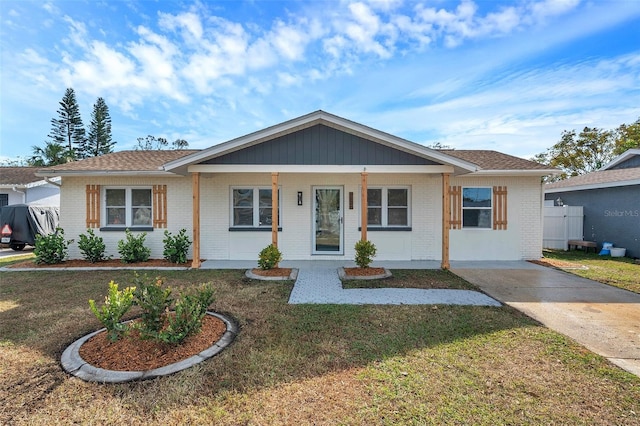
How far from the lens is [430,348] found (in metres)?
A: 3.74

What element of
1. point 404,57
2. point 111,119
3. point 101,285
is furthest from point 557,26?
point 111,119

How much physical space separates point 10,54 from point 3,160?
42628 millimetres

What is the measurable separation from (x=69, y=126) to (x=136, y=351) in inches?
1649

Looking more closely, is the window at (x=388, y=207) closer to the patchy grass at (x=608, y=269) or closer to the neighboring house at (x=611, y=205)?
the patchy grass at (x=608, y=269)

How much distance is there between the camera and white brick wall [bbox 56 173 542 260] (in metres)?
9.69

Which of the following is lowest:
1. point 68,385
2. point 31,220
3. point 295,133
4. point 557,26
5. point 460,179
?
point 68,385

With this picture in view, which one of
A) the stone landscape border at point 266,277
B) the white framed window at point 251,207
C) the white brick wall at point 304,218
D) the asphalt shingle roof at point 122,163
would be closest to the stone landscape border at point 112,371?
the stone landscape border at point 266,277

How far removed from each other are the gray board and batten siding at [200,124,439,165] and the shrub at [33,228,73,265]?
5.78m

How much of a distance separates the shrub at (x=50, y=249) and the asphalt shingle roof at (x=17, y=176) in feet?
36.3

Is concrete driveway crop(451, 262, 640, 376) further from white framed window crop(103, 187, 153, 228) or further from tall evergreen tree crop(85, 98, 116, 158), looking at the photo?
tall evergreen tree crop(85, 98, 116, 158)

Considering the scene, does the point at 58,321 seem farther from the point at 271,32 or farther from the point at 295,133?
the point at 271,32

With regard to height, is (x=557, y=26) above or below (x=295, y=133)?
above

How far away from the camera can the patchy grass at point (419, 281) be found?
6.66 m

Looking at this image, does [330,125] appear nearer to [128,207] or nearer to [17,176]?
[128,207]
